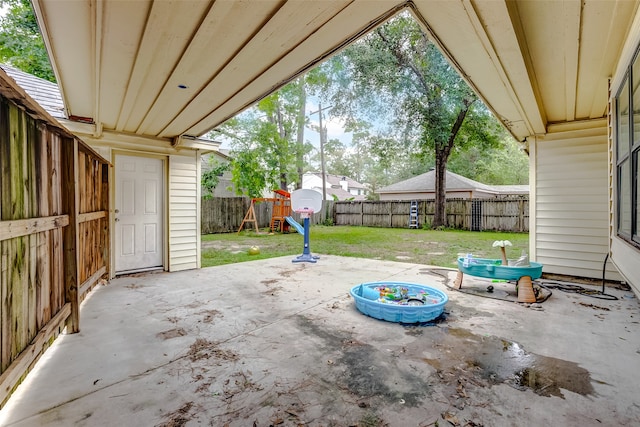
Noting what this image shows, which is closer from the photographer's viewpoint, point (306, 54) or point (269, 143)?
point (306, 54)

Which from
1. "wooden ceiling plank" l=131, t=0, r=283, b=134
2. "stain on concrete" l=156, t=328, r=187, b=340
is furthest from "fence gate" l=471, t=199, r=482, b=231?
"stain on concrete" l=156, t=328, r=187, b=340

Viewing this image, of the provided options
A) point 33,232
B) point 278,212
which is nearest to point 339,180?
point 278,212

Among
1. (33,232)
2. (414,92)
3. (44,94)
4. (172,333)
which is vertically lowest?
(172,333)

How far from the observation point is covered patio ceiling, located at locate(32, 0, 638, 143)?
6.03ft

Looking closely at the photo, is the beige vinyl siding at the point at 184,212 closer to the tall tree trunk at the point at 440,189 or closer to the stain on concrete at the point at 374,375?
the stain on concrete at the point at 374,375

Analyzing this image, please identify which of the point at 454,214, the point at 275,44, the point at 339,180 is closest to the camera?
the point at 275,44

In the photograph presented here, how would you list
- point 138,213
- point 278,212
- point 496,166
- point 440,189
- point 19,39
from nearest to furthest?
point 138,213 < point 19,39 < point 278,212 < point 440,189 < point 496,166

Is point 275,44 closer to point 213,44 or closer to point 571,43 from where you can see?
point 213,44

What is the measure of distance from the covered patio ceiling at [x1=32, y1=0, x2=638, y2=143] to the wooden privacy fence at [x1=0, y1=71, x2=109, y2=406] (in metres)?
0.63

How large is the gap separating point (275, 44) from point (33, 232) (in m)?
2.01

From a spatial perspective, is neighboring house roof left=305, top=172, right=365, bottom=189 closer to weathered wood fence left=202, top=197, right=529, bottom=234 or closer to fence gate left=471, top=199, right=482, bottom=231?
weathered wood fence left=202, top=197, right=529, bottom=234

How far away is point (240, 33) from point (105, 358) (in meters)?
2.52

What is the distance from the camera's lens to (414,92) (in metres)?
12.5

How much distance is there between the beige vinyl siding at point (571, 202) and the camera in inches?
171
